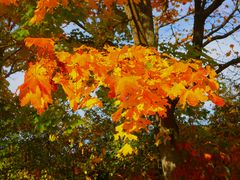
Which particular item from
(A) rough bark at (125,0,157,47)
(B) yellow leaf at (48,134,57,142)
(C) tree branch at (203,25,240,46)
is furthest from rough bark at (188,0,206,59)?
(B) yellow leaf at (48,134,57,142)

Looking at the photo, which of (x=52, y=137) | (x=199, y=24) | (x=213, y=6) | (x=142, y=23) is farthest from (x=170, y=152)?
(x=52, y=137)

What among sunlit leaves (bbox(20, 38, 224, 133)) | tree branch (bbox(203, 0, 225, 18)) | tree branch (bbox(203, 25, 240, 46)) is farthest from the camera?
tree branch (bbox(203, 25, 240, 46))

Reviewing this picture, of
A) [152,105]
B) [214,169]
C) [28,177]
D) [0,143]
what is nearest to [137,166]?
[214,169]

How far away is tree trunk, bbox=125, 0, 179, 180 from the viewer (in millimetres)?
7879

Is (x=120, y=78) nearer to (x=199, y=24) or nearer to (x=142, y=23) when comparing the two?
(x=142, y=23)

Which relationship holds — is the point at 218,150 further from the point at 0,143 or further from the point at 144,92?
the point at 144,92

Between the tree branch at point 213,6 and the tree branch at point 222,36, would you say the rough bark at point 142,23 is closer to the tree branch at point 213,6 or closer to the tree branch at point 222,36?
the tree branch at point 213,6

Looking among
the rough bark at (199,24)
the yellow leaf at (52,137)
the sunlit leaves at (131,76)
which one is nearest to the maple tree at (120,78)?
the sunlit leaves at (131,76)

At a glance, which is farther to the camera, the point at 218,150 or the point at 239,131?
the point at 239,131

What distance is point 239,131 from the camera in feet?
47.3

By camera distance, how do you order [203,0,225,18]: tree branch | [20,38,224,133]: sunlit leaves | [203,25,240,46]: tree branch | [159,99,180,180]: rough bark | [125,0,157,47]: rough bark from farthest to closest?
[203,25,240,46]: tree branch
[203,0,225,18]: tree branch
[125,0,157,47]: rough bark
[159,99,180,180]: rough bark
[20,38,224,133]: sunlit leaves

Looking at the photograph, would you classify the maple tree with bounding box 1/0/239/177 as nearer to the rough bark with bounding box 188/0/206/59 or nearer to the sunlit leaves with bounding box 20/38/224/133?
the sunlit leaves with bounding box 20/38/224/133

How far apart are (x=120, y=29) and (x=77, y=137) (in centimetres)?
469

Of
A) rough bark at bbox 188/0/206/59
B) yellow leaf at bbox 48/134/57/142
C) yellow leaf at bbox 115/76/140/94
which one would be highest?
rough bark at bbox 188/0/206/59
